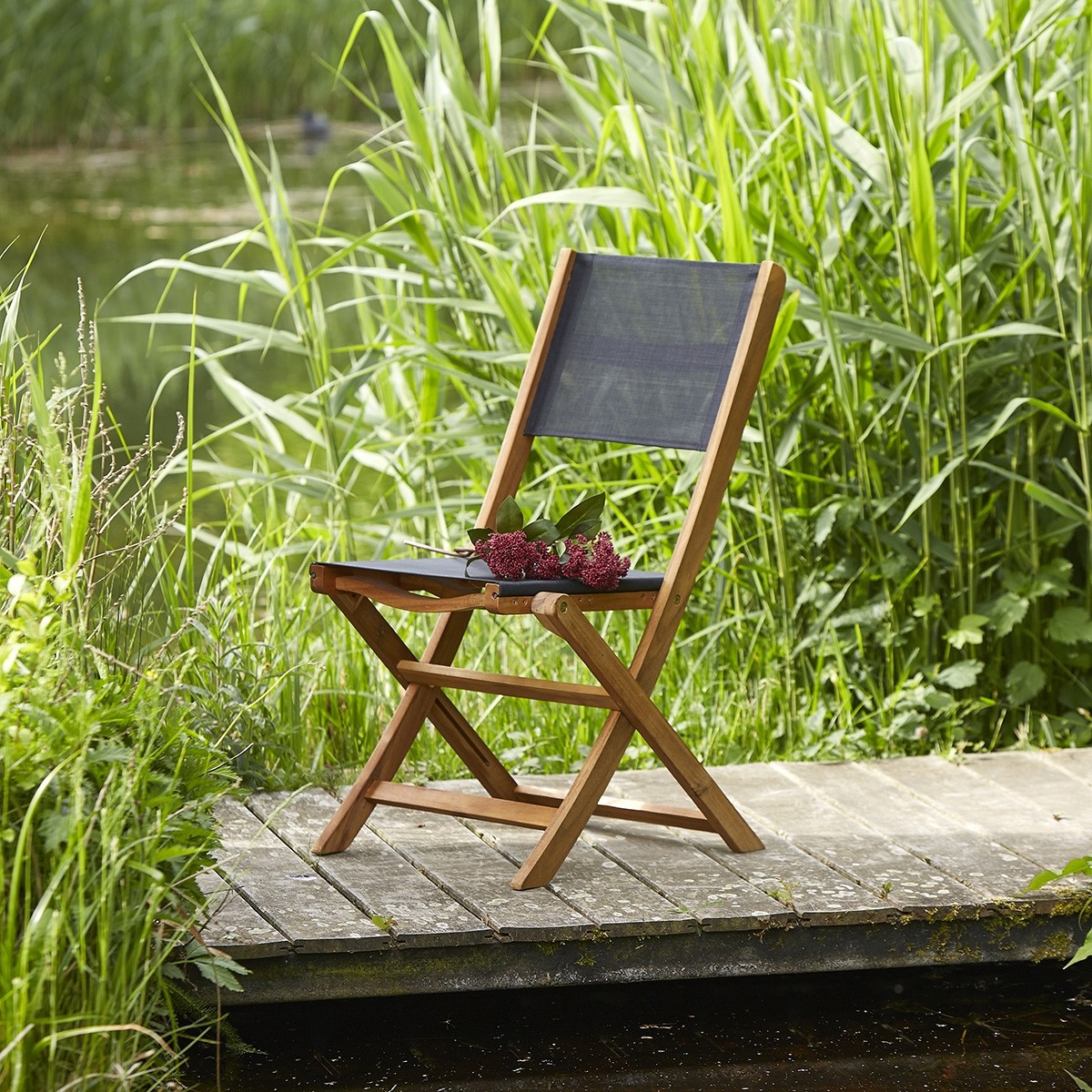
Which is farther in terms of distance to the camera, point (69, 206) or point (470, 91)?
point (69, 206)

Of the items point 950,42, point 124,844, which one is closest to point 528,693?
point 124,844

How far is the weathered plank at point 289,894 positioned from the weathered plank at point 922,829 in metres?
0.97

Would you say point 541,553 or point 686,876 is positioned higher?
point 541,553

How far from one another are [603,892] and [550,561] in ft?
1.71

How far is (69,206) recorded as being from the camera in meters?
11.7

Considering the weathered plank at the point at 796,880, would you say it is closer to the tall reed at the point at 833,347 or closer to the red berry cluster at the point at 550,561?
the red berry cluster at the point at 550,561

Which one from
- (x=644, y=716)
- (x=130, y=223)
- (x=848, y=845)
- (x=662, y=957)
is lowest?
(x=662, y=957)

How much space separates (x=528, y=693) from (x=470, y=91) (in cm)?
170

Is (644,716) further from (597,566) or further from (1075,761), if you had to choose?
(1075,761)

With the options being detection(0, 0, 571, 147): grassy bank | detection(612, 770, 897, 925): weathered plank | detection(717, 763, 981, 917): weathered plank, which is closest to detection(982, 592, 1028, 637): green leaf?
detection(717, 763, 981, 917): weathered plank

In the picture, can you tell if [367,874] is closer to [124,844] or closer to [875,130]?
[124,844]

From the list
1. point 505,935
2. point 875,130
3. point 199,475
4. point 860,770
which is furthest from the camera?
point 199,475

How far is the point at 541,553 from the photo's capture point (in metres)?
2.64

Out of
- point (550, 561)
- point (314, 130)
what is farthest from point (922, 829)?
point (314, 130)
